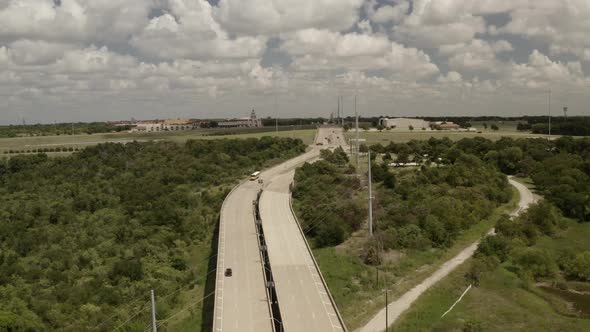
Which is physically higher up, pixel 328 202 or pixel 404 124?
pixel 404 124

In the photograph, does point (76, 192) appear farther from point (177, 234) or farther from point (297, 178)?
point (297, 178)

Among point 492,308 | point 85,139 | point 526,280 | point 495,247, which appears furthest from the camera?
point 85,139

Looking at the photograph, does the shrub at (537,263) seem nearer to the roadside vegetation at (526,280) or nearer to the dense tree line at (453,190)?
the roadside vegetation at (526,280)

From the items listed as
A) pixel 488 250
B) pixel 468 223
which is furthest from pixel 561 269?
pixel 468 223

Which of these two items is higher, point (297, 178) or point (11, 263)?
point (297, 178)

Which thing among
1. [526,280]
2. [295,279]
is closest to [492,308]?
[526,280]

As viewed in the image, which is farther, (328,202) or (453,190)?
(453,190)

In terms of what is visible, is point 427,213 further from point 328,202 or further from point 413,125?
point 413,125
